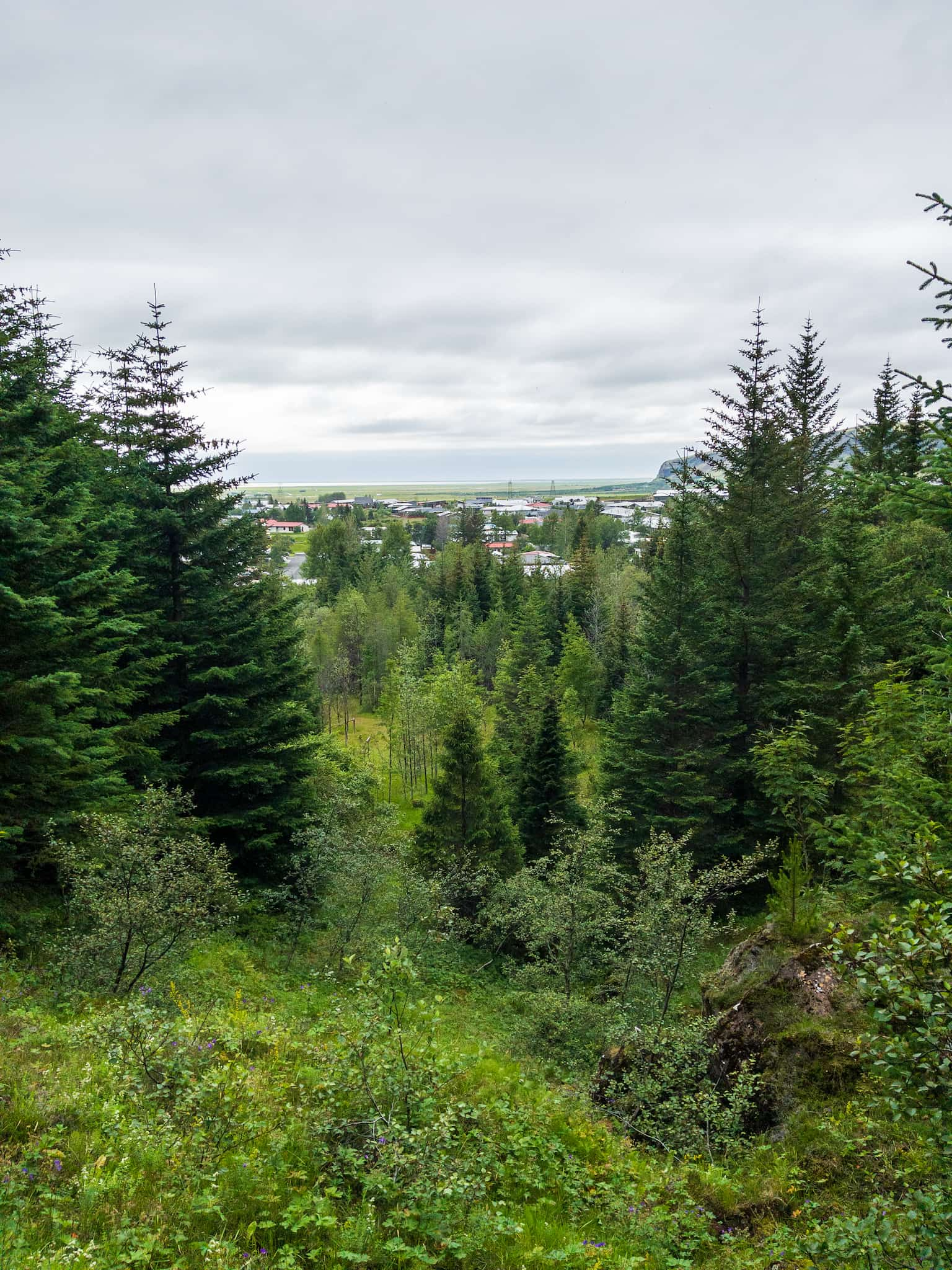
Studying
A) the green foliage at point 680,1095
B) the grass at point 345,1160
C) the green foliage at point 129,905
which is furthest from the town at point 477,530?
the grass at point 345,1160

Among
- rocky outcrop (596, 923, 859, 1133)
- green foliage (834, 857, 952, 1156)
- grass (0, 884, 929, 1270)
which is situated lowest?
rocky outcrop (596, 923, 859, 1133)

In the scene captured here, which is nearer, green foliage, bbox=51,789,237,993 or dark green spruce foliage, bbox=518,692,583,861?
green foliage, bbox=51,789,237,993

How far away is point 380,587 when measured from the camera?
224ft

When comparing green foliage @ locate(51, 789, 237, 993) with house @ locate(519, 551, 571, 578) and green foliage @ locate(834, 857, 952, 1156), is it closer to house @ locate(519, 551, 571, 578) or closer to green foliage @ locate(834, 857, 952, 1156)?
green foliage @ locate(834, 857, 952, 1156)

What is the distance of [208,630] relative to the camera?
50.7ft

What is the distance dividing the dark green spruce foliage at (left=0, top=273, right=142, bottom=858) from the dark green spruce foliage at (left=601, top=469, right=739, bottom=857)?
1413cm

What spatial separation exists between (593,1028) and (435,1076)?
20.7 feet

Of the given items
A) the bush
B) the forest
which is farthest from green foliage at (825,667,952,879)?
the bush

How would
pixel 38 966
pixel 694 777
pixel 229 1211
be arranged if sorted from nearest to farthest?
pixel 229 1211, pixel 38 966, pixel 694 777

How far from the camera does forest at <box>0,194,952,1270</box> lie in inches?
163

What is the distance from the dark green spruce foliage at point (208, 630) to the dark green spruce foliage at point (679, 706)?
10.3m

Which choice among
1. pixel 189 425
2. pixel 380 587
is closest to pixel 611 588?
Answer: pixel 380 587

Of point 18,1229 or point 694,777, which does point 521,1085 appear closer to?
point 18,1229

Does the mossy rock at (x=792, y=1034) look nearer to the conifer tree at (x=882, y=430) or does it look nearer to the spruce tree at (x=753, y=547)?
the spruce tree at (x=753, y=547)
